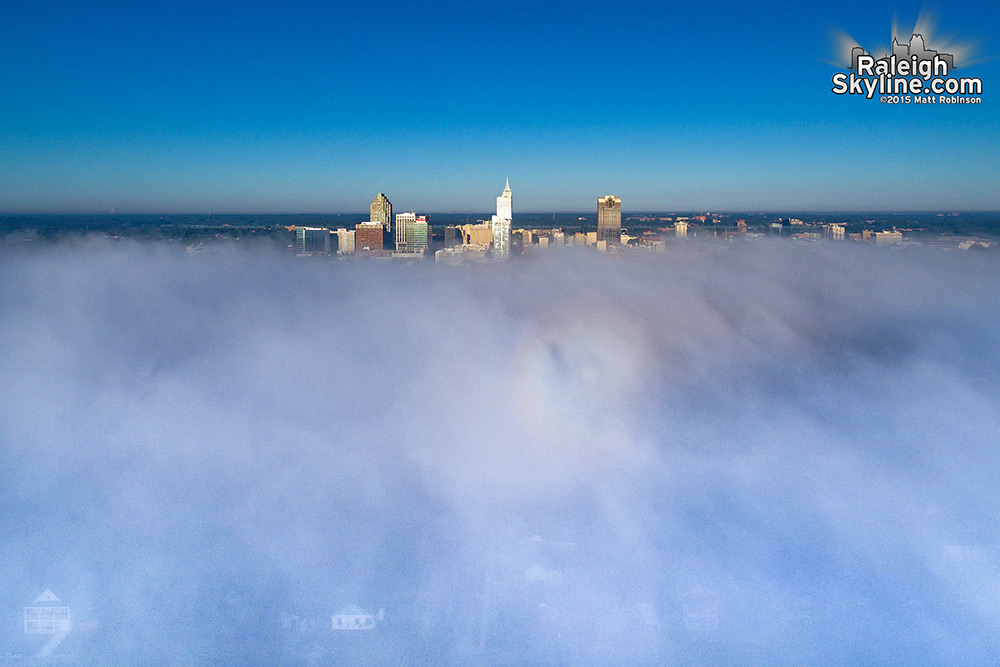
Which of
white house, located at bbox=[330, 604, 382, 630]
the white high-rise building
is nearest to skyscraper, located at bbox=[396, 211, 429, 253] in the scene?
the white high-rise building

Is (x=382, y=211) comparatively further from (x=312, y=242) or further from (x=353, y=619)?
(x=353, y=619)

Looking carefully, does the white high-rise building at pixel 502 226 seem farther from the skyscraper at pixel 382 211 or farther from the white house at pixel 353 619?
the white house at pixel 353 619

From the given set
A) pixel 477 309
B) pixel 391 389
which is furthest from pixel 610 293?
pixel 391 389

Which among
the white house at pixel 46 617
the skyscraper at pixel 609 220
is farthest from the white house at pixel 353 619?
the skyscraper at pixel 609 220

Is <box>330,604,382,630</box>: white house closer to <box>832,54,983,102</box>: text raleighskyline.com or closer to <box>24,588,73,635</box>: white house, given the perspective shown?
<box>24,588,73,635</box>: white house

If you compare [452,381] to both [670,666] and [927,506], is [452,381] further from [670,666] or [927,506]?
[927,506]
